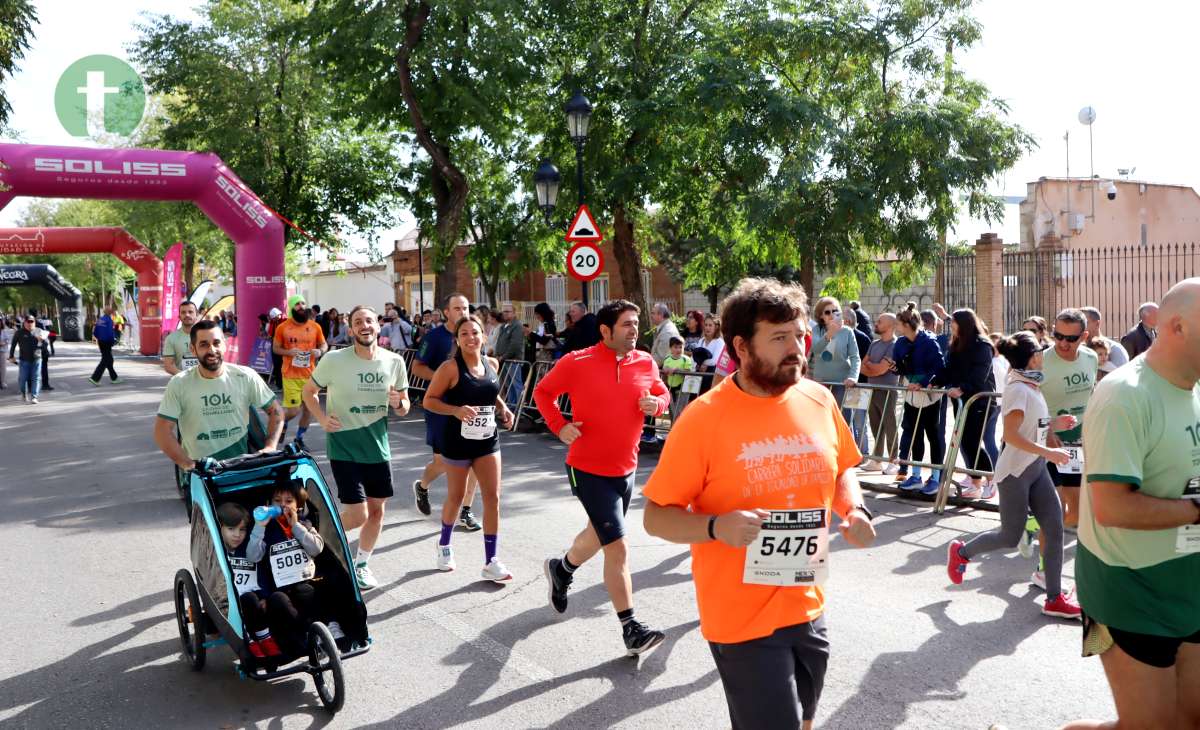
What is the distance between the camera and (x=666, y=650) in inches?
210

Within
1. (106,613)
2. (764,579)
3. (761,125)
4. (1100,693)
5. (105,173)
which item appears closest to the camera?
(764,579)

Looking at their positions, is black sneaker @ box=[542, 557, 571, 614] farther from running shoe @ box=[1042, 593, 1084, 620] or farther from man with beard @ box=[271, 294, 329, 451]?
man with beard @ box=[271, 294, 329, 451]

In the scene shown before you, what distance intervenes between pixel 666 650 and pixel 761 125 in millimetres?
12549

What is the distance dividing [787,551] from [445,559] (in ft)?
14.5

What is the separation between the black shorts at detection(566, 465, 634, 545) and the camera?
17.4 feet

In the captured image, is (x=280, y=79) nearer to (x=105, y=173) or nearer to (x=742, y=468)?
(x=105, y=173)

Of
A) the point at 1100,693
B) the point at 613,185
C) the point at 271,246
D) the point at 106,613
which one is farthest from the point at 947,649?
the point at 271,246

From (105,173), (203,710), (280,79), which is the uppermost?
(280,79)

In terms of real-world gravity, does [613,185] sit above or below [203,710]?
above

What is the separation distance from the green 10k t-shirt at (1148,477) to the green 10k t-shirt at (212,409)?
14.8 feet

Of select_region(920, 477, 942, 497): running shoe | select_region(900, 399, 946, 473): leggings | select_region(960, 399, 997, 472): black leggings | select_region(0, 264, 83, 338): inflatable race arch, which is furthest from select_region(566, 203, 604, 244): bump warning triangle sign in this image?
select_region(0, 264, 83, 338): inflatable race arch

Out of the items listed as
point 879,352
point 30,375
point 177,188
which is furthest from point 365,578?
point 30,375

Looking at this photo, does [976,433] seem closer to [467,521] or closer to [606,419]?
[467,521]

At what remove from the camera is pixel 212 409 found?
20.0 ft
